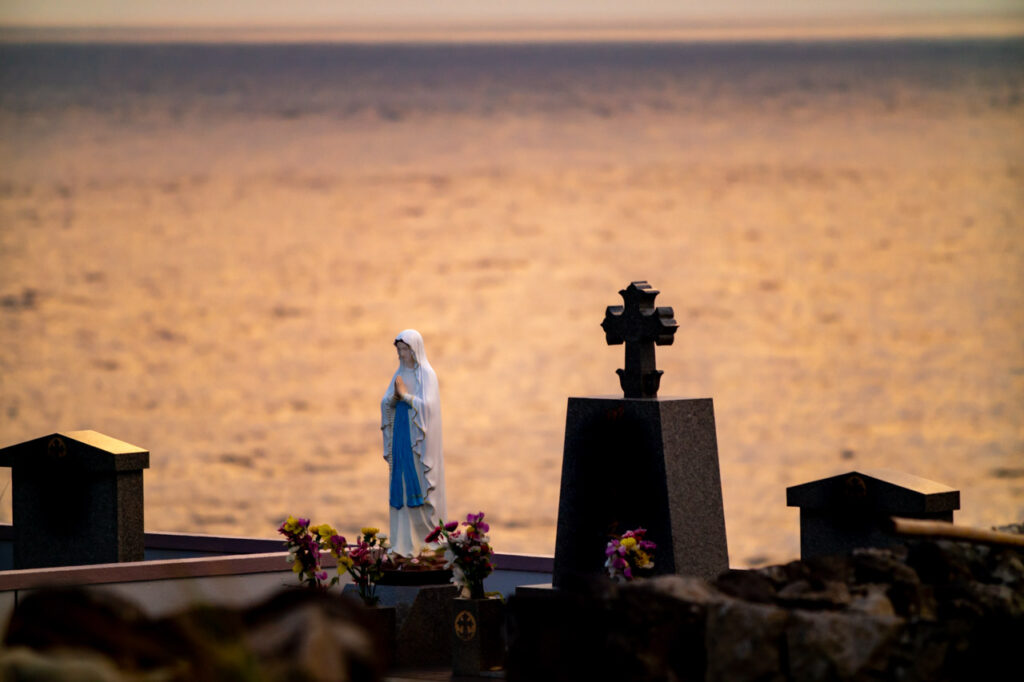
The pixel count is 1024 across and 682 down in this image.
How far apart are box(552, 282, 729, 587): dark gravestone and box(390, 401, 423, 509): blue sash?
126 centimetres

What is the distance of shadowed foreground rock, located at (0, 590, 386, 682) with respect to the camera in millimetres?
3186

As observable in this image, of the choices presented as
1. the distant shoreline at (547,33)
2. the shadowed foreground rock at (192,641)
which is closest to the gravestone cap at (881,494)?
the shadowed foreground rock at (192,641)

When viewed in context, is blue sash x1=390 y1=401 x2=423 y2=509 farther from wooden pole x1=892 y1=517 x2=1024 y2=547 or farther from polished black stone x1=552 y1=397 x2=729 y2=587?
wooden pole x1=892 y1=517 x2=1024 y2=547

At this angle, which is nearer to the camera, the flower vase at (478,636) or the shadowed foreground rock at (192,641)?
the shadowed foreground rock at (192,641)

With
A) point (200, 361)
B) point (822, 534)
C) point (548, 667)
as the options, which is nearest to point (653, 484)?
point (822, 534)

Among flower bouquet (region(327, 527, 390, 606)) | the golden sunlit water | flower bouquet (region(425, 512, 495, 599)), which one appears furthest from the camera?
the golden sunlit water

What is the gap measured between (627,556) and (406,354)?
Answer: 2530mm

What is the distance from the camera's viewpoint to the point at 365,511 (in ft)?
62.6

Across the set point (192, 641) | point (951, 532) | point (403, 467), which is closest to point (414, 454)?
point (403, 467)

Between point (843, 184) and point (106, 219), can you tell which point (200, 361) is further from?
point (843, 184)

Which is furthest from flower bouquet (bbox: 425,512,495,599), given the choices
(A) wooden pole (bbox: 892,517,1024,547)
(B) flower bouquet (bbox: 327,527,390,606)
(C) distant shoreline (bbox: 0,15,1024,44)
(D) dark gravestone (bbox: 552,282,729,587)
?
(C) distant shoreline (bbox: 0,15,1024,44)

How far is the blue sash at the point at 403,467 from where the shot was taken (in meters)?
10.2

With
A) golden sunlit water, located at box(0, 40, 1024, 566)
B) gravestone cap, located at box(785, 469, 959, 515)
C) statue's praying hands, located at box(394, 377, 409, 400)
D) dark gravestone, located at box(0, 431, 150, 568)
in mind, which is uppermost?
golden sunlit water, located at box(0, 40, 1024, 566)

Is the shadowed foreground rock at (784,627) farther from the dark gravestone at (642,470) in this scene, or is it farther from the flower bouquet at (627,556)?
the dark gravestone at (642,470)
